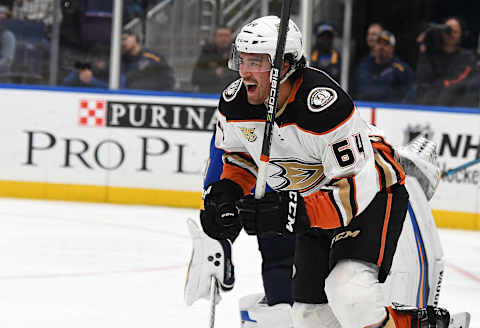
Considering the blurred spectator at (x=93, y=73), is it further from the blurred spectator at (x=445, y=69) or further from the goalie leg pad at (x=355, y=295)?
the goalie leg pad at (x=355, y=295)

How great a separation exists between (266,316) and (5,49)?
186 inches

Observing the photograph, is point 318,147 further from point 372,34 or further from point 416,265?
point 372,34

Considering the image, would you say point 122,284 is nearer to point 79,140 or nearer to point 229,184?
point 229,184

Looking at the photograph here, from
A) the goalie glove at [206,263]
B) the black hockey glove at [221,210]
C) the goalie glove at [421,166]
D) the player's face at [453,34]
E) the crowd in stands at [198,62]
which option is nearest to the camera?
the black hockey glove at [221,210]

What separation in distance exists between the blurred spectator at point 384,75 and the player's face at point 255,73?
4.32 m

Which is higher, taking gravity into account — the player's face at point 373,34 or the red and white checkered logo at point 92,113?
the player's face at point 373,34

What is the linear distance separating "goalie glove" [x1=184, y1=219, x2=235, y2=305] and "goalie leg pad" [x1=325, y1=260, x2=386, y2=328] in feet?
1.68

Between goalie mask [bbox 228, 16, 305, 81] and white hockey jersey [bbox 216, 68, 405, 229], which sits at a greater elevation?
goalie mask [bbox 228, 16, 305, 81]

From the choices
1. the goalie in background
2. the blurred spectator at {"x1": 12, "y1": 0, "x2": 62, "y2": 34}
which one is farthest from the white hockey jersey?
the blurred spectator at {"x1": 12, "y1": 0, "x2": 62, "y2": 34}

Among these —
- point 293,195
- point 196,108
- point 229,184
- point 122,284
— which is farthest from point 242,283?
point 196,108

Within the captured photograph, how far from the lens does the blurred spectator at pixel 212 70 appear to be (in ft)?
23.0

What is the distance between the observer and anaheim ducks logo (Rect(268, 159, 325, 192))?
2.71 meters

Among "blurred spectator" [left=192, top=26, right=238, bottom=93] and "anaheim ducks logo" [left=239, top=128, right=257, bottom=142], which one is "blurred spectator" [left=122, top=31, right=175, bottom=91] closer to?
"blurred spectator" [left=192, top=26, right=238, bottom=93]

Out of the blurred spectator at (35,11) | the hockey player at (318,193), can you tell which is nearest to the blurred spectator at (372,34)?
the blurred spectator at (35,11)
